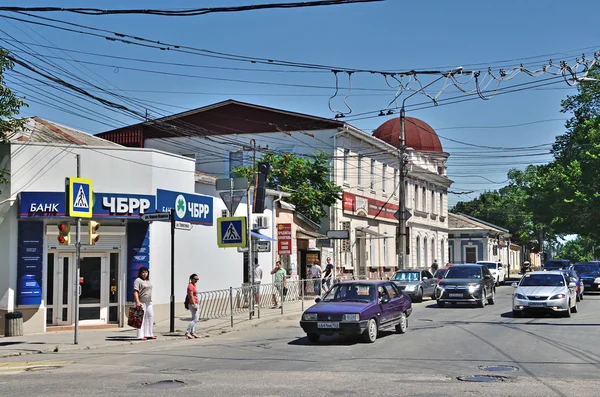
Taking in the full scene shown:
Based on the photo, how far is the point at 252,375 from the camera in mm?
11391

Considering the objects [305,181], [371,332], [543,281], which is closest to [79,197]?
[371,332]

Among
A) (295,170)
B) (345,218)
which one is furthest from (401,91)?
(345,218)

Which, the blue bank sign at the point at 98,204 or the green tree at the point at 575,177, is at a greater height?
the green tree at the point at 575,177

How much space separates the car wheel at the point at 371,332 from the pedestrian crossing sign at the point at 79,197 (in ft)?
24.0

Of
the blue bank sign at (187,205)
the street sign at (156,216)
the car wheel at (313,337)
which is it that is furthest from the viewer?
the blue bank sign at (187,205)

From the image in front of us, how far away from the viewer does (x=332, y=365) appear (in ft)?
41.1

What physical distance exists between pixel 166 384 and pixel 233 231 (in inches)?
418

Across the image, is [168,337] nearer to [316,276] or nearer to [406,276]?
[316,276]

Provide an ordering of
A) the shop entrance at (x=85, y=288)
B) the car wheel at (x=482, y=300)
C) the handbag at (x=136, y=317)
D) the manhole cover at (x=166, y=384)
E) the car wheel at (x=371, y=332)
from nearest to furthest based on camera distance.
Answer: the manhole cover at (x=166, y=384)
the car wheel at (x=371, y=332)
the handbag at (x=136, y=317)
the shop entrance at (x=85, y=288)
the car wheel at (x=482, y=300)

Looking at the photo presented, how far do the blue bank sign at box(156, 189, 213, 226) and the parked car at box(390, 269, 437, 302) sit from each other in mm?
10276

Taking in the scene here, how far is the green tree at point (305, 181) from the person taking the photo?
36.9 m

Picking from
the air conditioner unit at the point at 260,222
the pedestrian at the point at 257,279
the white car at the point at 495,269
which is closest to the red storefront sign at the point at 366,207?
the white car at the point at 495,269

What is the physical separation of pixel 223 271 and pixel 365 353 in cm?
1272

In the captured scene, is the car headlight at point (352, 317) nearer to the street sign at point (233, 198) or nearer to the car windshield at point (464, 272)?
the street sign at point (233, 198)
